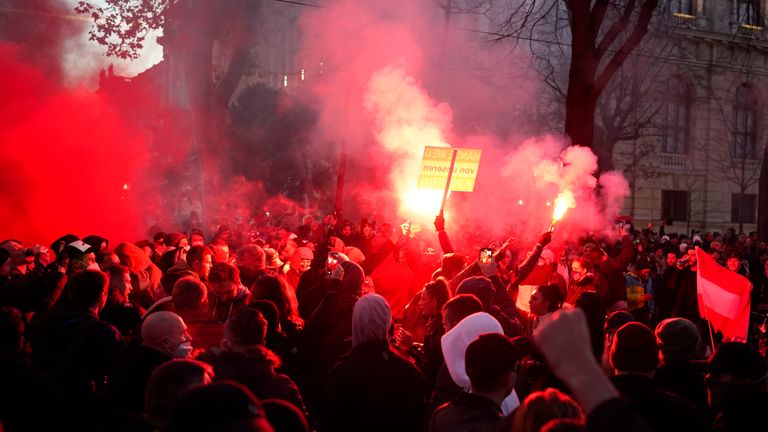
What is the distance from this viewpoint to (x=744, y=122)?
38219 mm

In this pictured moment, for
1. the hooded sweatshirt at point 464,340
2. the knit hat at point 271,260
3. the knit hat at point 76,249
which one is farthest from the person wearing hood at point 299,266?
the hooded sweatshirt at point 464,340

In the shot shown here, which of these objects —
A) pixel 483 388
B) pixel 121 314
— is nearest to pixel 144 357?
pixel 483 388

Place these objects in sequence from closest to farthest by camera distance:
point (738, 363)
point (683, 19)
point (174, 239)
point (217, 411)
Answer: point (217, 411) → point (738, 363) → point (174, 239) → point (683, 19)

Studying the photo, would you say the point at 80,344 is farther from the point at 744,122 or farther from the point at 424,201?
the point at 744,122

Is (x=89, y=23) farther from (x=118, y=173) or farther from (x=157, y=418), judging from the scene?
(x=157, y=418)

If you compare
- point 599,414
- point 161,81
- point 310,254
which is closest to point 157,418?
point 599,414

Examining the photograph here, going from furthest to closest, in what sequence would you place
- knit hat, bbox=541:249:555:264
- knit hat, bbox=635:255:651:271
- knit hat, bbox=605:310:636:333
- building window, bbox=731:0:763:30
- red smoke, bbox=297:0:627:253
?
building window, bbox=731:0:763:30 < red smoke, bbox=297:0:627:253 < knit hat, bbox=635:255:651:271 < knit hat, bbox=541:249:555:264 < knit hat, bbox=605:310:636:333

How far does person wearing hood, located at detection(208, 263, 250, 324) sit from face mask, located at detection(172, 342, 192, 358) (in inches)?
53.1

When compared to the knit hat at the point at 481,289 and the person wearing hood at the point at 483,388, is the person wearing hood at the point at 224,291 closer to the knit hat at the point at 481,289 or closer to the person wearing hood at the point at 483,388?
the knit hat at the point at 481,289

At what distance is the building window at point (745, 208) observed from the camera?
3822 centimetres

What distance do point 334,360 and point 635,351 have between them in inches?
101

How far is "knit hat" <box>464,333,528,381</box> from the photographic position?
372cm

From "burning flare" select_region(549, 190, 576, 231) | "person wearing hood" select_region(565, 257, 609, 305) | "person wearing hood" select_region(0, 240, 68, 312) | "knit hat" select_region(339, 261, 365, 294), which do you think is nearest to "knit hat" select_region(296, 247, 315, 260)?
"person wearing hood" select_region(0, 240, 68, 312)

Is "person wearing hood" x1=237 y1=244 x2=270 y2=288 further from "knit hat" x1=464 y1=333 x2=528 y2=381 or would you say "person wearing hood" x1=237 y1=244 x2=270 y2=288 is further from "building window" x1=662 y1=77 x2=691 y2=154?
"building window" x1=662 y1=77 x2=691 y2=154
